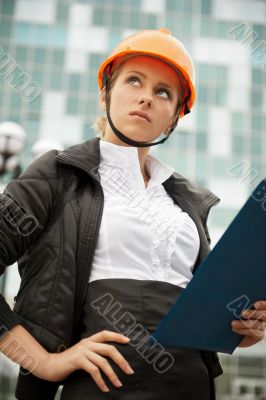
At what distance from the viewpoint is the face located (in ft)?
6.87

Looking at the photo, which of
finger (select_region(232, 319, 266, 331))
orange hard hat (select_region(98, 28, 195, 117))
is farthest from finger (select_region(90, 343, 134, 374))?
orange hard hat (select_region(98, 28, 195, 117))

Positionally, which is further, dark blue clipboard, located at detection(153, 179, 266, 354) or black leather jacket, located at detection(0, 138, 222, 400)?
black leather jacket, located at detection(0, 138, 222, 400)

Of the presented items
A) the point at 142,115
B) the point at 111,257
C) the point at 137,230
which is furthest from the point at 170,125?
the point at 111,257

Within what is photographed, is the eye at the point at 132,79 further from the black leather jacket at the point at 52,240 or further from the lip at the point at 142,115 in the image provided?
the black leather jacket at the point at 52,240

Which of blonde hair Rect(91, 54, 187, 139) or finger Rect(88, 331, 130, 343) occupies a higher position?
blonde hair Rect(91, 54, 187, 139)

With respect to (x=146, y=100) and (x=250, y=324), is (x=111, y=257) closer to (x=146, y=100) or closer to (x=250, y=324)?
(x=250, y=324)

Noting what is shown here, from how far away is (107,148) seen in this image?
218cm

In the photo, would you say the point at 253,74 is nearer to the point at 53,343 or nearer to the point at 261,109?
the point at 261,109

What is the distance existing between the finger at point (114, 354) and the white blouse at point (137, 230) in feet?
0.96

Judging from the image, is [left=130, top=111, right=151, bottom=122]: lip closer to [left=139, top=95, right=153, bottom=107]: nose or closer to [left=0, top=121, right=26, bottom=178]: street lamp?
[left=139, top=95, right=153, bottom=107]: nose

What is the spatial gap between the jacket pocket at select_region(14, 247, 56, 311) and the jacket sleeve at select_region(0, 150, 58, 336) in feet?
0.17

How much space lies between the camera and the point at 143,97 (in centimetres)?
207

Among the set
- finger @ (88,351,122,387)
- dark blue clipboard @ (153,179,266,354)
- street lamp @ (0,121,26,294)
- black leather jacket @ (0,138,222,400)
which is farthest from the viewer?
street lamp @ (0,121,26,294)

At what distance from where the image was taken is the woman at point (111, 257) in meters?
1.65
